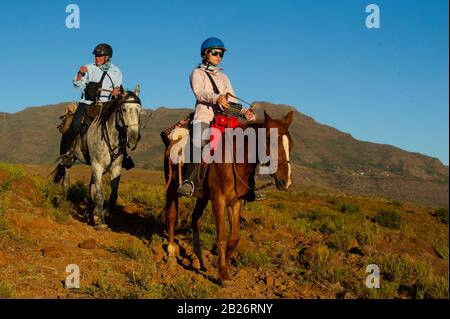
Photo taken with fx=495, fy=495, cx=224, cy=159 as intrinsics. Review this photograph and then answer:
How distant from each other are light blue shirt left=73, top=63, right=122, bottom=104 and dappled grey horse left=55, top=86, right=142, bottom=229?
38 centimetres

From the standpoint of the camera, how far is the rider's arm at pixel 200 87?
8273 millimetres

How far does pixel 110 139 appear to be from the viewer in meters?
11.6

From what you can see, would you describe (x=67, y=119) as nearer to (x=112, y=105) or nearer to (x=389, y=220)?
(x=112, y=105)

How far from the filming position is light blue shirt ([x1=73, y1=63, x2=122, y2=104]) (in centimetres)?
1188

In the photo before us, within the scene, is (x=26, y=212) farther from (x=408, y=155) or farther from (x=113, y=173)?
(x=408, y=155)

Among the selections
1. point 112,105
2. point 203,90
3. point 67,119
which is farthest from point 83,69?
point 203,90

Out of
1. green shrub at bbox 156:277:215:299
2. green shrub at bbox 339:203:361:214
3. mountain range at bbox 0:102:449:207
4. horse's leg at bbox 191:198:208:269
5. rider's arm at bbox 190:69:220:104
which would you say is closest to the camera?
green shrub at bbox 156:277:215:299

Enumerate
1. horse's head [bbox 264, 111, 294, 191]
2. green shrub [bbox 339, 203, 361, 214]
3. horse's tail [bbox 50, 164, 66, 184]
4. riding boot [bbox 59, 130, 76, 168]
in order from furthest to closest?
green shrub [bbox 339, 203, 361, 214] → horse's tail [bbox 50, 164, 66, 184] → riding boot [bbox 59, 130, 76, 168] → horse's head [bbox 264, 111, 294, 191]

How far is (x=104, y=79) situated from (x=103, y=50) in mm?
687

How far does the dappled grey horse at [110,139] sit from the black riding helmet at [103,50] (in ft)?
3.99

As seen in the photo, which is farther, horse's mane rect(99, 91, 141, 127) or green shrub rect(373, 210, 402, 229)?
green shrub rect(373, 210, 402, 229)

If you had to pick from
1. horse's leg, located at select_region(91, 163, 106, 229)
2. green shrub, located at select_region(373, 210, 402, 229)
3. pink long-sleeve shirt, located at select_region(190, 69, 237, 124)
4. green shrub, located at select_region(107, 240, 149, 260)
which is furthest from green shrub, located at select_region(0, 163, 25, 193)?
green shrub, located at select_region(373, 210, 402, 229)

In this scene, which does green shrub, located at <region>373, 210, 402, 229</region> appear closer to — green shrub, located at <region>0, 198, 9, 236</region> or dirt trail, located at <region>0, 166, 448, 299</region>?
dirt trail, located at <region>0, 166, 448, 299</region>

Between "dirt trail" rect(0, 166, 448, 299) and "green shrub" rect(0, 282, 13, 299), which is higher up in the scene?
"green shrub" rect(0, 282, 13, 299)
